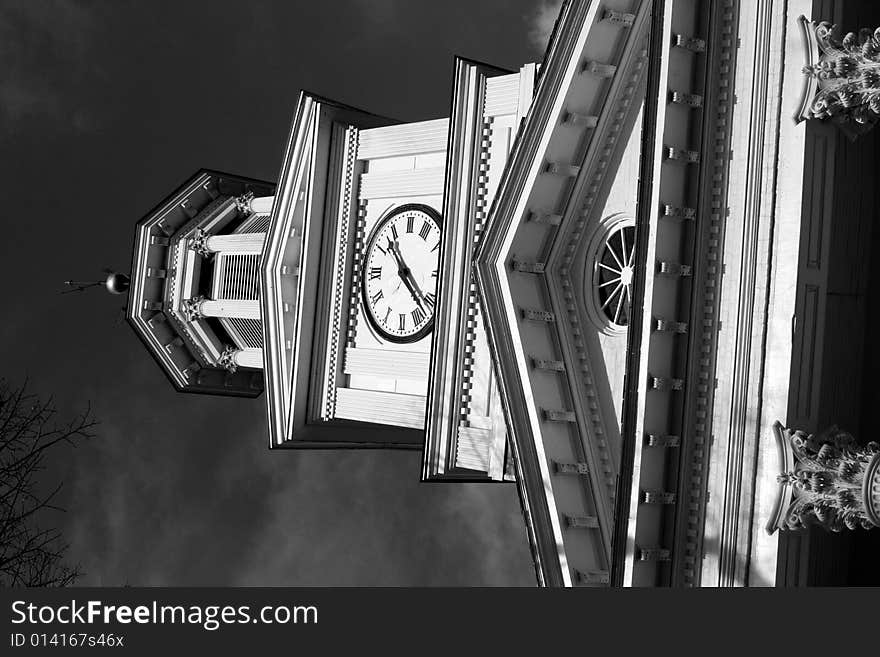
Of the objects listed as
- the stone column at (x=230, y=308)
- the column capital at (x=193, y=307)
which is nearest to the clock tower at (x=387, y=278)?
the stone column at (x=230, y=308)

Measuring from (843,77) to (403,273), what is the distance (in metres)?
12.7

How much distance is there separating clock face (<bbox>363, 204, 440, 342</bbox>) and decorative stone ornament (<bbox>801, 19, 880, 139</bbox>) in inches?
434

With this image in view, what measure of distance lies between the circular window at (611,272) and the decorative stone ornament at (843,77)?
5.15m

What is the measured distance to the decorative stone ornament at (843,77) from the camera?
47.2 ft

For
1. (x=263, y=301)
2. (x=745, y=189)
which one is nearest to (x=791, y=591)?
→ (x=745, y=189)

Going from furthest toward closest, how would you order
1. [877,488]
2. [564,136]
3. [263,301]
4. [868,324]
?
[263,301] → [564,136] → [868,324] → [877,488]

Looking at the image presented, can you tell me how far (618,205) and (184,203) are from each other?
17459 millimetres

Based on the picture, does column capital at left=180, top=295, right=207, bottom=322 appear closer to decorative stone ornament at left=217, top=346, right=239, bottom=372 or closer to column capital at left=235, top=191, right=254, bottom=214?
decorative stone ornament at left=217, top=346, right=239, bottom=372

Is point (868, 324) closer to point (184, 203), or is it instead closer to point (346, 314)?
point (346, 314)

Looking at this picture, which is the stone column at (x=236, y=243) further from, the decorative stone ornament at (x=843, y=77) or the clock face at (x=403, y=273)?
the decorative stone ornament at (x=843, y=77)

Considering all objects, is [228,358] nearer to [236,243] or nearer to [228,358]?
[228,358]

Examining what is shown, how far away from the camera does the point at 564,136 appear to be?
63.5 feet

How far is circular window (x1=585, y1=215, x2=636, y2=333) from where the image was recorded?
64.1 feet

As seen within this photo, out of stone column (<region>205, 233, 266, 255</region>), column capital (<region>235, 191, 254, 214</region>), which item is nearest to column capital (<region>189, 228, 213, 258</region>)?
stone column (<region>205, 233, 266, 255</region>)
